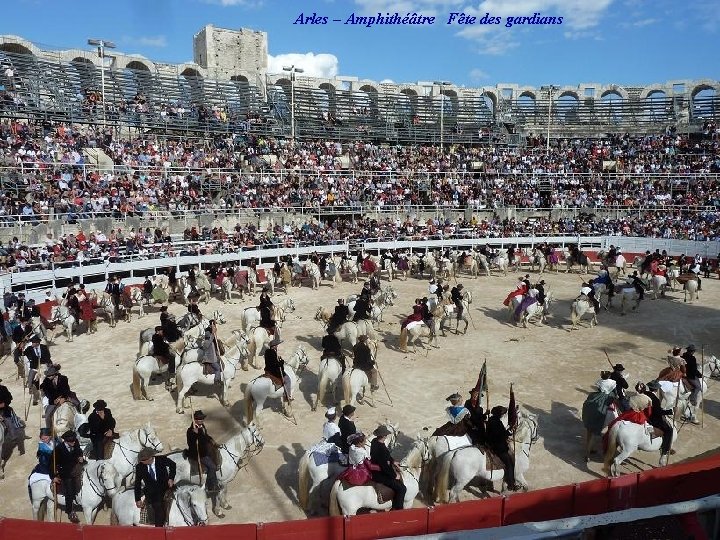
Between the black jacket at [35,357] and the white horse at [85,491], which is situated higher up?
the black jacket at [35,357]

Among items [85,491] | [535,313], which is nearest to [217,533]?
[85,491]

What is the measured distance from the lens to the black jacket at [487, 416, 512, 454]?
28.3 feet

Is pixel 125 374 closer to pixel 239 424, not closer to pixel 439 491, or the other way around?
pixel 239 424

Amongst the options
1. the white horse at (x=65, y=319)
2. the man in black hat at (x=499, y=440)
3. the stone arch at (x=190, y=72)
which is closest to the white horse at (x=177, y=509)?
the man in black hat at (x=499, y=440)

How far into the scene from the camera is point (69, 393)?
10.7 metres

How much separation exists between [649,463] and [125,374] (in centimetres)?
1165

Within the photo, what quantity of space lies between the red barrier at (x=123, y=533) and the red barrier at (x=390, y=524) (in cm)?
222

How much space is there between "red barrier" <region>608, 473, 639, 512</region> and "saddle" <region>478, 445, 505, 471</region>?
161cm

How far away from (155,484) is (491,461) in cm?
A: 468

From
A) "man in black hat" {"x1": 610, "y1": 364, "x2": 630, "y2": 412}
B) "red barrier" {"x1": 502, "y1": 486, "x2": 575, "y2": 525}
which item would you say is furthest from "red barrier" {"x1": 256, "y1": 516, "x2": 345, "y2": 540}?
"man in black hat" {"x1": 610, "y1": 364, "x2": 630, "y2": 412}

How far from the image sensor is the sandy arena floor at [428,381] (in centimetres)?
968

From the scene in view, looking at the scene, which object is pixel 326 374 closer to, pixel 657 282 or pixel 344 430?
pixel 344 430

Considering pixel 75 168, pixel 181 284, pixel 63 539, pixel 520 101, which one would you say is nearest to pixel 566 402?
pixel 63 539

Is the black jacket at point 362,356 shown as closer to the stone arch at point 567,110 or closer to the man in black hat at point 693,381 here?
the man in black hat at point 693,381
